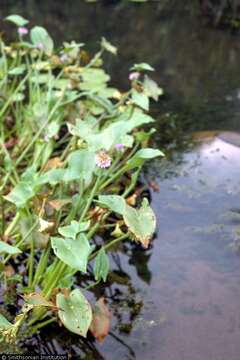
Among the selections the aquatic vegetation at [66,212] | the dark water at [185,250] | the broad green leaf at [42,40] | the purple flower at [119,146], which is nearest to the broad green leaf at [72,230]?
the aquatic vegetation at [66,212]

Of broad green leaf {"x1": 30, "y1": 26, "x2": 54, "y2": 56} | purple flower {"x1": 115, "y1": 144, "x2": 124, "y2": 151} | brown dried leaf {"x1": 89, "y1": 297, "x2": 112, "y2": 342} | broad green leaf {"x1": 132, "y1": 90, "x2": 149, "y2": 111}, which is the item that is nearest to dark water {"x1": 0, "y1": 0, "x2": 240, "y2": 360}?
brown dried leaf {"x1": 89, "y1": 297, "x2": 112, "y2": 342}

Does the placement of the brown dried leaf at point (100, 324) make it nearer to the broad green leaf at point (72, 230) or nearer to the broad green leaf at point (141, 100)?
the broad green leaf at point (72, 230)

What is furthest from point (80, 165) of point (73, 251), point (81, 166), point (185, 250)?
point (185, 250)

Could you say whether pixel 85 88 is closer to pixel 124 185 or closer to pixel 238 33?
pixel 124 185

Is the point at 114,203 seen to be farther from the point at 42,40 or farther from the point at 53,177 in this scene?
the point at 42,40

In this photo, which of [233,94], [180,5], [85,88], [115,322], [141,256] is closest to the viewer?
[115,322]

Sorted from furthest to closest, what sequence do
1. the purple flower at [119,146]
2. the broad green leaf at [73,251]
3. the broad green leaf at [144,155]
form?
1. the purple flower at [119,146]
2. the broad green leaf at [144,155]
3. the broad green leaf at [73,251]

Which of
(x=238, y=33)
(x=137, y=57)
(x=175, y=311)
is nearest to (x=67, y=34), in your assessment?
(x=137, y=57)
